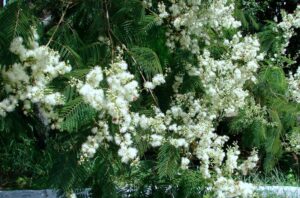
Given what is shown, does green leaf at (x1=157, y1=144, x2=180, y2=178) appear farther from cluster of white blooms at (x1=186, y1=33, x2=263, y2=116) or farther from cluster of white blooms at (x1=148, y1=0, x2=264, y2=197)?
cluster of white blooms at (x1=186, y1=33, x2=263, y2=116)

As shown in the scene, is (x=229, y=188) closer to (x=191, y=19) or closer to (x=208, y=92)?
(x=208, y=92)

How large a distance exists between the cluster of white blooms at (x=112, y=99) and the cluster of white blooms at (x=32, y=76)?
0.34 feet

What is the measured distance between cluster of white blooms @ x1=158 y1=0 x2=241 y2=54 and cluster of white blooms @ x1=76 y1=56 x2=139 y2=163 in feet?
1.90

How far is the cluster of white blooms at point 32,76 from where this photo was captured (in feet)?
6.21

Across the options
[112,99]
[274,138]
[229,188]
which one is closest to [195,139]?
[229,188]

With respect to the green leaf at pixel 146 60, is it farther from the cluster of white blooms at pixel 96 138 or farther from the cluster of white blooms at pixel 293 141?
the cluster of white blooms at pixel 293 141

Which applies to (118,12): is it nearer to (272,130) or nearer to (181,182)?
(181,182)

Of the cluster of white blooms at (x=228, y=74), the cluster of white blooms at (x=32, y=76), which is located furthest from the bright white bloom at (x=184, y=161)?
the cluster of white blooms at (x=32, y=76)

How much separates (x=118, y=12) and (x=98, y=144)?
0.78 meters

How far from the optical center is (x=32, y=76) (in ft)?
6.27

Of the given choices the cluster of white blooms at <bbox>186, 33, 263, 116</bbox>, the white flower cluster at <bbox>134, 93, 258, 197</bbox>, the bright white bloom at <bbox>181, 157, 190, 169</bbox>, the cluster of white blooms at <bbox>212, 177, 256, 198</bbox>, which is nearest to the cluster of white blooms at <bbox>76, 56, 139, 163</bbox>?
the white flower cluster at <bbox>134, 93, 258, 197</bbox>

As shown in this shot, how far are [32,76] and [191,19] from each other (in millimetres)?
873

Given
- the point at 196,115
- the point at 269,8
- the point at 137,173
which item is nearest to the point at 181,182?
the point at 137,173

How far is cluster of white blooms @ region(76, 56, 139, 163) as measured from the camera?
1.84 metres
